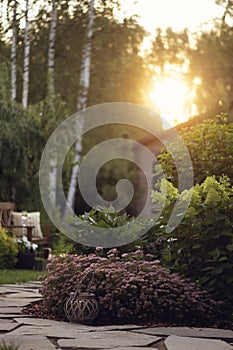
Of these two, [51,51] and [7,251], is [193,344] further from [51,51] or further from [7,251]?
[51,51]

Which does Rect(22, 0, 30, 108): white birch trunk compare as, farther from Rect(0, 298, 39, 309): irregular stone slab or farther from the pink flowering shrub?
the pink flowering shrub

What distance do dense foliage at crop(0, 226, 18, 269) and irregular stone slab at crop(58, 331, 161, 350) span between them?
6358 mm

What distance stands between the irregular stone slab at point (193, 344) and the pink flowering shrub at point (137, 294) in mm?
828

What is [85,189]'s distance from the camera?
24.8 meters

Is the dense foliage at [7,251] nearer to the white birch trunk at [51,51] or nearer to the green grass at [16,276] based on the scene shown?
the green grass at [16,276]

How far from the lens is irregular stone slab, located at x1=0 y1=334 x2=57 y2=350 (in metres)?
4.51

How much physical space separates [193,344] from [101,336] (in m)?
0.69

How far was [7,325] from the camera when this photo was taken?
5.38m

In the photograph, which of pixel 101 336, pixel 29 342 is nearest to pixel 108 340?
pixel 101 336

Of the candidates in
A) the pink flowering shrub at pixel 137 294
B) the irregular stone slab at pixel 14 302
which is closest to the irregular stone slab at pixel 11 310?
the irregular stone slab at pixel 14 302

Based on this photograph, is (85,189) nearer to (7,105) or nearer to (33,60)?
(33,60)

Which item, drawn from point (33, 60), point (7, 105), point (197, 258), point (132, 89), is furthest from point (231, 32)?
point (132, 89)

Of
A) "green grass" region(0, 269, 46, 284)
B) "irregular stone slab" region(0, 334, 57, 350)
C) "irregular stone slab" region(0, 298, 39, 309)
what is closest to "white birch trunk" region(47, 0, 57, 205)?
"green grass" region(0, 269, 46, 284)

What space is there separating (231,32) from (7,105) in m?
5.41
